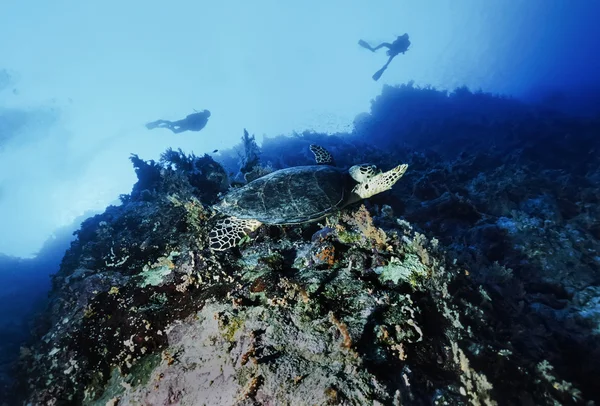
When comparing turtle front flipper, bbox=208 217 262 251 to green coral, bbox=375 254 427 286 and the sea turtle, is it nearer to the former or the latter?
the sea turtle

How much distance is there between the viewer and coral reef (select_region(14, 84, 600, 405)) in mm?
2016

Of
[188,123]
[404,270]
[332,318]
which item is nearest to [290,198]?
[404,270]

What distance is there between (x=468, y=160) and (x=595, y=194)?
417 centimetres

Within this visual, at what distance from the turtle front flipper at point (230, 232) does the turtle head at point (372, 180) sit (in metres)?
1.84

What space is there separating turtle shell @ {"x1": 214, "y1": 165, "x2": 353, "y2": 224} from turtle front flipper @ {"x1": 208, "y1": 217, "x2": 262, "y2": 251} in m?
0.11

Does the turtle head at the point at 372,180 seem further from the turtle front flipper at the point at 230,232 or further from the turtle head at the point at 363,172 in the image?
the turtle front flipper at the point at 230,232

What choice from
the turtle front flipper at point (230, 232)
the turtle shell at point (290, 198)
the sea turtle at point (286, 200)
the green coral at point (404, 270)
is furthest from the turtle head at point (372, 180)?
the turtle front flipper at point (230, 232)

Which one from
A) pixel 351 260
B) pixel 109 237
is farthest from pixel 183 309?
pixel 109 237

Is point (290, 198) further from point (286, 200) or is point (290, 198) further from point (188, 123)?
point (188, 123)

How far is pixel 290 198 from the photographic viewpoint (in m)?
4.06

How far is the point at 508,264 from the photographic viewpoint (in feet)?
16.3

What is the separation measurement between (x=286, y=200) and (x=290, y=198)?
0.22 feet

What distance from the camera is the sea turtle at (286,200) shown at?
3.94 m

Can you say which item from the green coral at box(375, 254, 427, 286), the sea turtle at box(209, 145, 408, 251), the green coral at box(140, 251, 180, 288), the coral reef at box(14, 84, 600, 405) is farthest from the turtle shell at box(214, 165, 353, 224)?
the green coral at box(375, 254, 427, 286)
